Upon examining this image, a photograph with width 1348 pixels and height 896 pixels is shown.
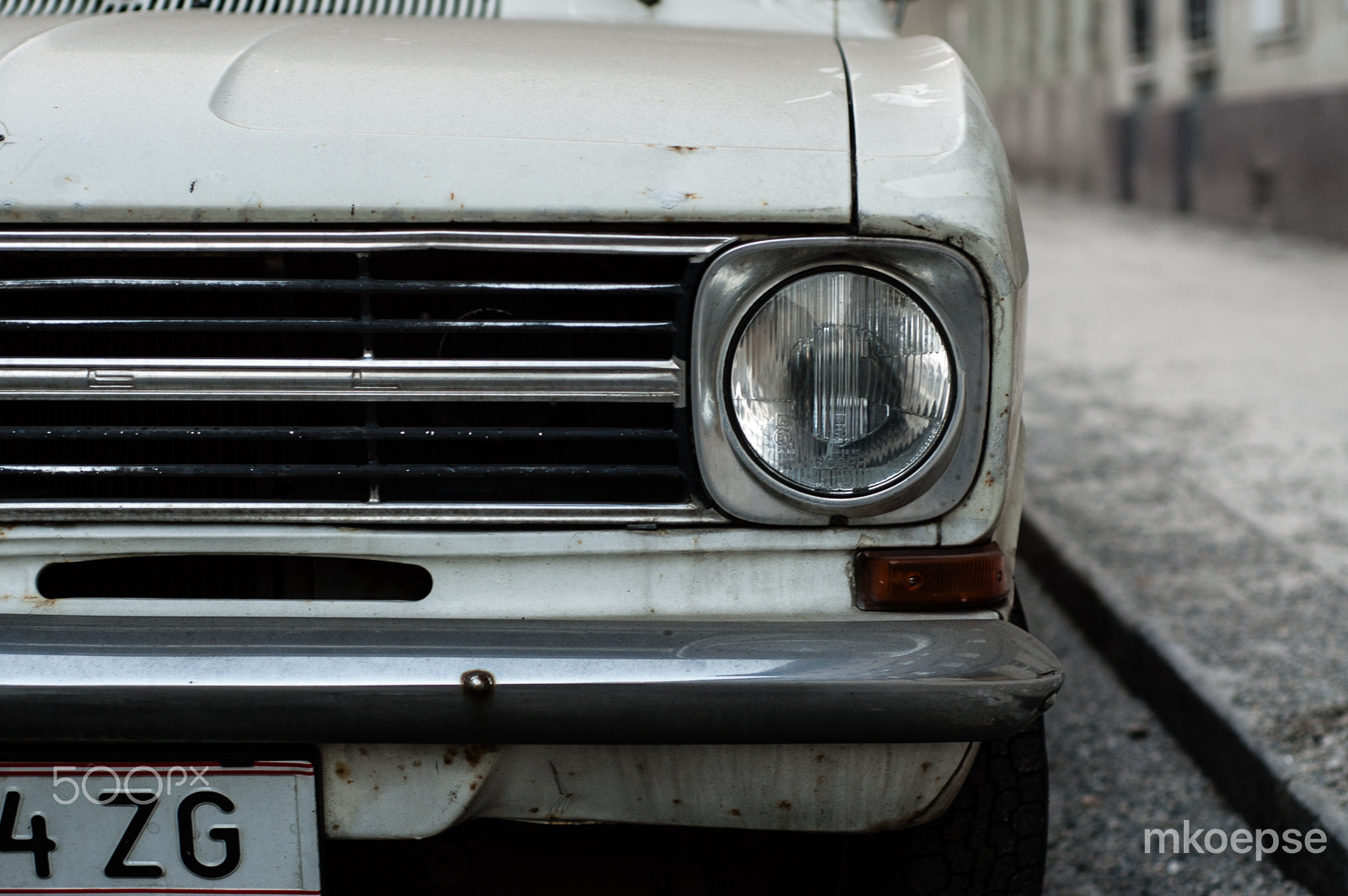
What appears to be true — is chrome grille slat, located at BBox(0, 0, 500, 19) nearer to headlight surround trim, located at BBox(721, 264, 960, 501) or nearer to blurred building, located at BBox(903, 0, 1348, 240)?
headlight surround trim, located at BBox(721, 264, 960, 501)

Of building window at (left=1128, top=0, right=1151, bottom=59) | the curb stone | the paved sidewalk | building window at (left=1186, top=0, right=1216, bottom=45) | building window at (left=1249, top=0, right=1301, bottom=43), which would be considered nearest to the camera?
the curb stone

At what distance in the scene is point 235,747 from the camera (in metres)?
1.38

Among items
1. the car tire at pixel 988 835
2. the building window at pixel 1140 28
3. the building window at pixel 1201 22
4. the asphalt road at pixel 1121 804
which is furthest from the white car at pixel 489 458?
the building window at pixel 1140 28

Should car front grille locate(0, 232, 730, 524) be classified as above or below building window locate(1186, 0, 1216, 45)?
below

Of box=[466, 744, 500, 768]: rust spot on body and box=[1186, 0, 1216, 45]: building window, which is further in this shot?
box=[1186, 0, 1216, 45]: building window

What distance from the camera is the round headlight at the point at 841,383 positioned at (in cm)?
140

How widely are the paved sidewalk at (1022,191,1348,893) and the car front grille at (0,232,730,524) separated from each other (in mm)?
1492

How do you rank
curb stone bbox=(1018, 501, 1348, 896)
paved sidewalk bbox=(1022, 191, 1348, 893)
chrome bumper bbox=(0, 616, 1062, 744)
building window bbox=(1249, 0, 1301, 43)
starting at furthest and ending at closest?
building window bbox=(1249, 0, 1301, 43) < paved sidewalk bbox=(1022, 191, 1348, 893) < curb stone bbox=(1018, 501, 1348, 896) < chrome bumper bbox=(0, 616, 1062, 744)

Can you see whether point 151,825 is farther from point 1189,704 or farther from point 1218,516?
point 1218,516

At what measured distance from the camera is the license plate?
1380 mm

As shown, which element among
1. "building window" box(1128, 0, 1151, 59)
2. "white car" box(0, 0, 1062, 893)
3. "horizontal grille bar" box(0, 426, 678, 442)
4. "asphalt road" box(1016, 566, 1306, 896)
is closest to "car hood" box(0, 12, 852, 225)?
"white car" box(0, 0, 1062, 893)

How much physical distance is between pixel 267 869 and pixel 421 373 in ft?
1.93

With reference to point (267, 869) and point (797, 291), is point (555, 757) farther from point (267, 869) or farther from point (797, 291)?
point (797, 291)

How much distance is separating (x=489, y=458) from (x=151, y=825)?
55cm
